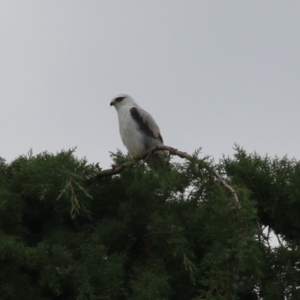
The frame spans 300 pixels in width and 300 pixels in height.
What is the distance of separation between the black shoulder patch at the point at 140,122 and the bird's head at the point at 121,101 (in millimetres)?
330

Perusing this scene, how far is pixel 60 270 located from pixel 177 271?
829 millimetres

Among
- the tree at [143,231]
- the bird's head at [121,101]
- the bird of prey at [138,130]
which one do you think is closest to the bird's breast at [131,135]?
the bird of prey at [138,130]

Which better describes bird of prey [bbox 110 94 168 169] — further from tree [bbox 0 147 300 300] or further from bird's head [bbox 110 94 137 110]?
tree [bbox 0 147 300 300]

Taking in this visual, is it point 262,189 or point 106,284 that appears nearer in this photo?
point 106,284

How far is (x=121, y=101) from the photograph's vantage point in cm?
920

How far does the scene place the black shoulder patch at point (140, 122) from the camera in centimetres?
864

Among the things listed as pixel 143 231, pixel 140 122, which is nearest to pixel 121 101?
pixel 140 122

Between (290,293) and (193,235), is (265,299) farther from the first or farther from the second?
(193,235)

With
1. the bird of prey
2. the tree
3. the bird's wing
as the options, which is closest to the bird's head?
the bird of prey

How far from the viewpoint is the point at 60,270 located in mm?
5270

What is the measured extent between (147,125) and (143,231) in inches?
115

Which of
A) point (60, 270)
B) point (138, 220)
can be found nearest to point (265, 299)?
point (138, 220)

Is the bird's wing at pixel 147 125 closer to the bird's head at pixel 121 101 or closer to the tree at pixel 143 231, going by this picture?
the bird's head at pixel 121 101

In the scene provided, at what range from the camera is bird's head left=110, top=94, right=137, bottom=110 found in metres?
9.15
